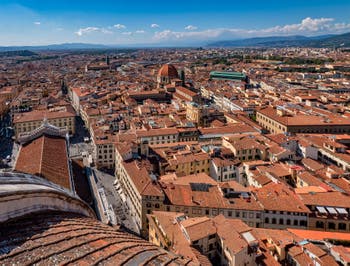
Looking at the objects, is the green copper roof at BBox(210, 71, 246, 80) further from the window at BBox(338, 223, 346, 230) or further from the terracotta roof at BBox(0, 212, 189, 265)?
the terracotta roof at BBox(0, 212, 189, 265)

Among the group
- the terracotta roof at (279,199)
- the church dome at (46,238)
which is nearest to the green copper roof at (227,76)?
the terracotta roof at (279,199)

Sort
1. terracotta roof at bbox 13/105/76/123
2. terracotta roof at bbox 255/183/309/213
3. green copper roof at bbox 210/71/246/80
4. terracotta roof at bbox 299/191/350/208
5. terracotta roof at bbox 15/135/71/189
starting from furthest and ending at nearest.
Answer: green copper roof at bbox 210/71/246/80
terracotta roof at bbox 13/105/76/123
terracotta roof at bbox 299/191/350/208
terracotta roof at bbox 255/183/309/213
terracotta roof at bbox 15/135/71/189

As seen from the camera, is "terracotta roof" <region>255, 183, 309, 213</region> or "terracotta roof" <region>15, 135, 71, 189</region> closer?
"terracotta roof" <region>15, 135, 71, 189</region>

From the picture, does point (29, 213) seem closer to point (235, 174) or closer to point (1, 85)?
point (235, 174)

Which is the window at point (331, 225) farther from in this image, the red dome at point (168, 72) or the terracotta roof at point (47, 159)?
the red dome at point (168, 72)

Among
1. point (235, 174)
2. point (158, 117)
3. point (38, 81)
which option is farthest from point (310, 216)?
point (38, 81)

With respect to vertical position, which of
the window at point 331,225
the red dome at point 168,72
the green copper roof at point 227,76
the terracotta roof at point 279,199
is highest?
the red dome at point 168,72

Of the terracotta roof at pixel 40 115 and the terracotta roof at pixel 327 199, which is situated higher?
the terracotta roof at pixel 40 115

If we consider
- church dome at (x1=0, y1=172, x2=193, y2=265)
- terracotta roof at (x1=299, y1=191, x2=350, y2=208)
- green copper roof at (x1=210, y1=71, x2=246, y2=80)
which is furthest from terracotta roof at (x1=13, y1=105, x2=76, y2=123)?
green copper roof at (x1=210, y1=71, x2=246, y2=80)
